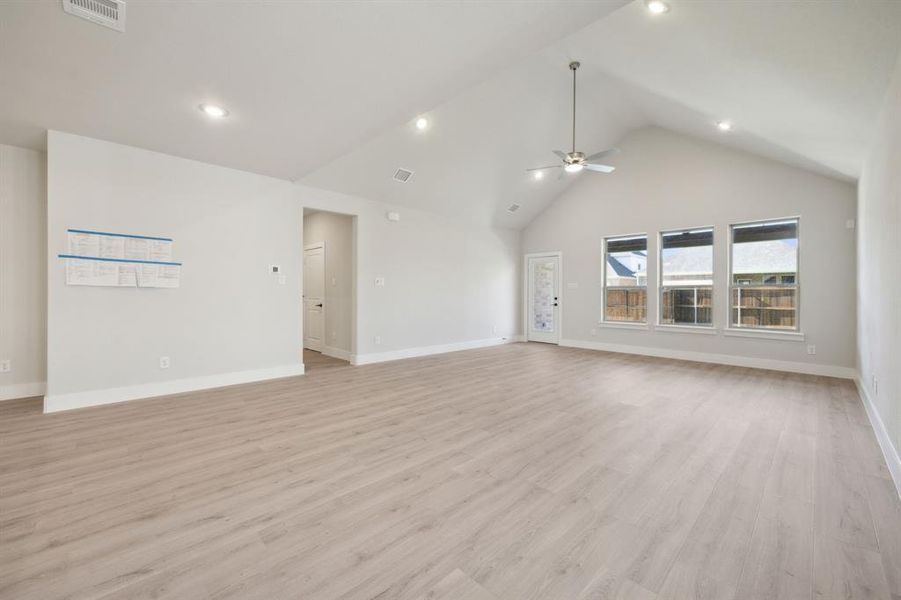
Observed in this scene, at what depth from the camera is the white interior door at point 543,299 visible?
27.0ft

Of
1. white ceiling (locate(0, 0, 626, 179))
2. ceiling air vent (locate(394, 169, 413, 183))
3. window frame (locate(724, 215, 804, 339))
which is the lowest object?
window frame (locate(724, 215, 804, 339))

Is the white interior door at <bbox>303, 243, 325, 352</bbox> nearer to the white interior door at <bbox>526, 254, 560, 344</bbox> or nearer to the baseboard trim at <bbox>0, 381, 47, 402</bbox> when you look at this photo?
the baseboard trim at <bbox>0, 381, 47, 402</bbox>

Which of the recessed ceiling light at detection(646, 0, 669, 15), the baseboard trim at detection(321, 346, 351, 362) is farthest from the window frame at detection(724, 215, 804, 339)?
the baseboard trim at detection(321, 346, 351, 362)

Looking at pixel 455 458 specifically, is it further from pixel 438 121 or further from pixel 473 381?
pixel 438 121

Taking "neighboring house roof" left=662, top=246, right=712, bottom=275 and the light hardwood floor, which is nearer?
the light hardwood floor

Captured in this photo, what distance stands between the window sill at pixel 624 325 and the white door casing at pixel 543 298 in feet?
3.28

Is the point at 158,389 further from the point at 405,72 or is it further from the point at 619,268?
the point at 619,268

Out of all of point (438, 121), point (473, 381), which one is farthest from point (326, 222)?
point (473, 381)

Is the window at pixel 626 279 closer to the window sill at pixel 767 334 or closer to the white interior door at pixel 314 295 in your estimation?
the window sill at pixel 767 334

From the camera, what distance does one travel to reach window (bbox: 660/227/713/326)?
6.35 m

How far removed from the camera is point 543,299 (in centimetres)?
869

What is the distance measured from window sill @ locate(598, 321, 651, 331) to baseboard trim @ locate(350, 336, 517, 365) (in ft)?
6.98

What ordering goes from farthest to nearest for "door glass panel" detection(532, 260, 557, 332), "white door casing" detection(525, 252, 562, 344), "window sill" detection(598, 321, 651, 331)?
"door glass panel" detection(532, 260, 557, 332) → "white door casing" detection(525, 252, 562, 344) → "window sill" detection(598, 321, 651, 331)

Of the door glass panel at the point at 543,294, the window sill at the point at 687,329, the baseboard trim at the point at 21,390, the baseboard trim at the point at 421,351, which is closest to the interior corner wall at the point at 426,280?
the baseboard trim at the point at 421,351
